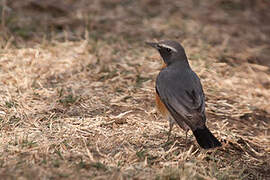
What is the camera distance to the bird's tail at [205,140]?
17.1 feet

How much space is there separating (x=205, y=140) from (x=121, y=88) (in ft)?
7.52

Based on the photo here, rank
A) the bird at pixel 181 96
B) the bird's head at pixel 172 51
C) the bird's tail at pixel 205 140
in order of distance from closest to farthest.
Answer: the bird's tail at pixel 205 140, the bird at pixel 181 96, the bird's head at pixel 172 51

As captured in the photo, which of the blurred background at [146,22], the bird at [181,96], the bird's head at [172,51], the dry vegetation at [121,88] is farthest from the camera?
the blurred background at [146,22]

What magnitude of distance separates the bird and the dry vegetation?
0.94 ft

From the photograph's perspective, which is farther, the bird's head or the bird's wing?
the bird's head

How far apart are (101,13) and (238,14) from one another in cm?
359

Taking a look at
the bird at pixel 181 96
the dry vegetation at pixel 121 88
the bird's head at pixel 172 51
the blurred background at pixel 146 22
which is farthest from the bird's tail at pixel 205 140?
the blurred background at pixel 146 22

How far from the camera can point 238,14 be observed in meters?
11.5

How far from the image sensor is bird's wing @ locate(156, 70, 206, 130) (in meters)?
5.45

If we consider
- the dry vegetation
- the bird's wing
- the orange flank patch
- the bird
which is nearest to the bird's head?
the bird

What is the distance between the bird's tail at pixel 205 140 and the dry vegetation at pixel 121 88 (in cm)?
19

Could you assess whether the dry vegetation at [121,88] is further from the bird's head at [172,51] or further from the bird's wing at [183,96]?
the bird's head at [172,51]

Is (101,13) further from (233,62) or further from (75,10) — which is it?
(233,62)

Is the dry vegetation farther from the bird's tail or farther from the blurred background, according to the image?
the bird's tail
